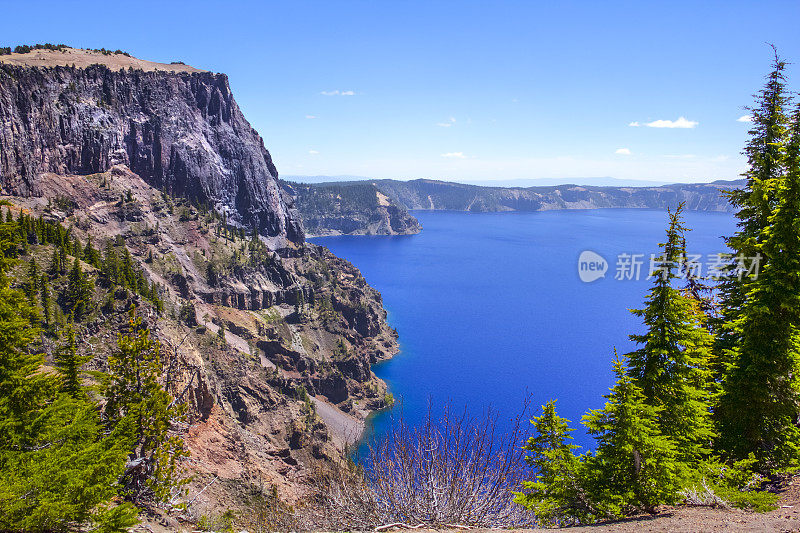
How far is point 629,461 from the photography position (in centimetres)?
1584

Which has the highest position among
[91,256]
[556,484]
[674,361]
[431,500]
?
[674,361]

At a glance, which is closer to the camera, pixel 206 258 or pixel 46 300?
pixel 46 300

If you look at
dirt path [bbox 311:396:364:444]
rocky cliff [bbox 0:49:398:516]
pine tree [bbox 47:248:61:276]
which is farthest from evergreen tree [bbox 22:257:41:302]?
dirt path [bbox 311:396:364:444]

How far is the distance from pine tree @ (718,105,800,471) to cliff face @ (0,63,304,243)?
11015cm

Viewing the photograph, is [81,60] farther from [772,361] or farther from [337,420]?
[772,361]

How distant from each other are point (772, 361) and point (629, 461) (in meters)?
9.52

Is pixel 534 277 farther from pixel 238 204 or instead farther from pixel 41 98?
pixel 41 98

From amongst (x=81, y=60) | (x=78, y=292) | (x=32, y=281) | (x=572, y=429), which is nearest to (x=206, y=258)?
(x=81, y=60)

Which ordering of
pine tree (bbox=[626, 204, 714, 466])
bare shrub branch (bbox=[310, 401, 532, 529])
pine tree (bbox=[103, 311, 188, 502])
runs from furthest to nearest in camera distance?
pine tree (bbox=[103, 311, 188, 502]), pine tree (bbox=[626, 204, 714, 466]), bare shrub branch (bbox=[310, 401, 532, 529])

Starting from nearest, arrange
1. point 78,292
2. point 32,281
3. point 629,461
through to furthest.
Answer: point 629,461, point 32,281, point 78,292

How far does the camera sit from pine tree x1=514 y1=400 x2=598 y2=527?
52.2 ft

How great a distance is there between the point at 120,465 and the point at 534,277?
177897mm

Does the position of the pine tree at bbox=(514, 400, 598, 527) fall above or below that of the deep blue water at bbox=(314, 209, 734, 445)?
above

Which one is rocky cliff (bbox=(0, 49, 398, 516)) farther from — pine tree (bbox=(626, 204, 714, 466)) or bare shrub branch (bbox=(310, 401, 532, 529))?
pine tree (bbox=(626, 204, 714, 466))
